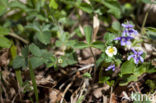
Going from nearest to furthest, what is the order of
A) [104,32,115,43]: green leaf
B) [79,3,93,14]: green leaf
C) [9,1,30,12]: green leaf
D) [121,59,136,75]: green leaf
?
[121,59,136,75]: green leaf
[104,32,115,43]: green leaf
[79,3,93,14]: green leaf
[9,1,30,12]: green leaf

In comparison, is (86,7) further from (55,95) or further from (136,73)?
(55,95)

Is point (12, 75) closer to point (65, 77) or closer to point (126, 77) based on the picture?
point (65, 77)

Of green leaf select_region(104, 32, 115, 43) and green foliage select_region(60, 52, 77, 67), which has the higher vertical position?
green leaf select_region(104, 32, 115, 43)

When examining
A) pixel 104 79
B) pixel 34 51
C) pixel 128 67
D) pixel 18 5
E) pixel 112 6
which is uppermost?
pixel 18 5

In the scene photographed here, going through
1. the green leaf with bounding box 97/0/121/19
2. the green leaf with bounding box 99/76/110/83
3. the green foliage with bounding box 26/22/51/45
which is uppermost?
the green leaf with bounding box 97/0/121/19

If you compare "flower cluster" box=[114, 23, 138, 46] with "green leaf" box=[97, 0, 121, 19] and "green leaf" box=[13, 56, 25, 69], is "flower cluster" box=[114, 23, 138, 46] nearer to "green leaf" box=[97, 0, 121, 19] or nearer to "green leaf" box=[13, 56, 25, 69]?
"green leaf" box=[97, 0, 121, 19]

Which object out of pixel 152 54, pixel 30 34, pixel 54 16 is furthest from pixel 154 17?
pixel 30 34


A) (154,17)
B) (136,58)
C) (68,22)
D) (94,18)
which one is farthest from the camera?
(68,22)

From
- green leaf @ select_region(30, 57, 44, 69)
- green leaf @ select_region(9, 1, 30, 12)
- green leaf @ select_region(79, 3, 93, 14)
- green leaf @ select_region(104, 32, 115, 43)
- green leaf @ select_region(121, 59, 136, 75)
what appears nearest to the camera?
green leaf @ select_region(121, 59, 136, 75)

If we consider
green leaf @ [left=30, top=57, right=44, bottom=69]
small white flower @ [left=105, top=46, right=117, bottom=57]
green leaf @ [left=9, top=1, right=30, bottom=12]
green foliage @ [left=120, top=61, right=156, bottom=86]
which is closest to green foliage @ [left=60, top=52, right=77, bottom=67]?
green leaf @ [left=30, top=57, right=44, bottom=69]

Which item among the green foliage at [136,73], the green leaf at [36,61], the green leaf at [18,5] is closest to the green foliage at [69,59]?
the green leaf at [36,61]

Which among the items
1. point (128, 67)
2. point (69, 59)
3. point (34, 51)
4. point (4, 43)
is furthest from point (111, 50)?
point (4, 43)
